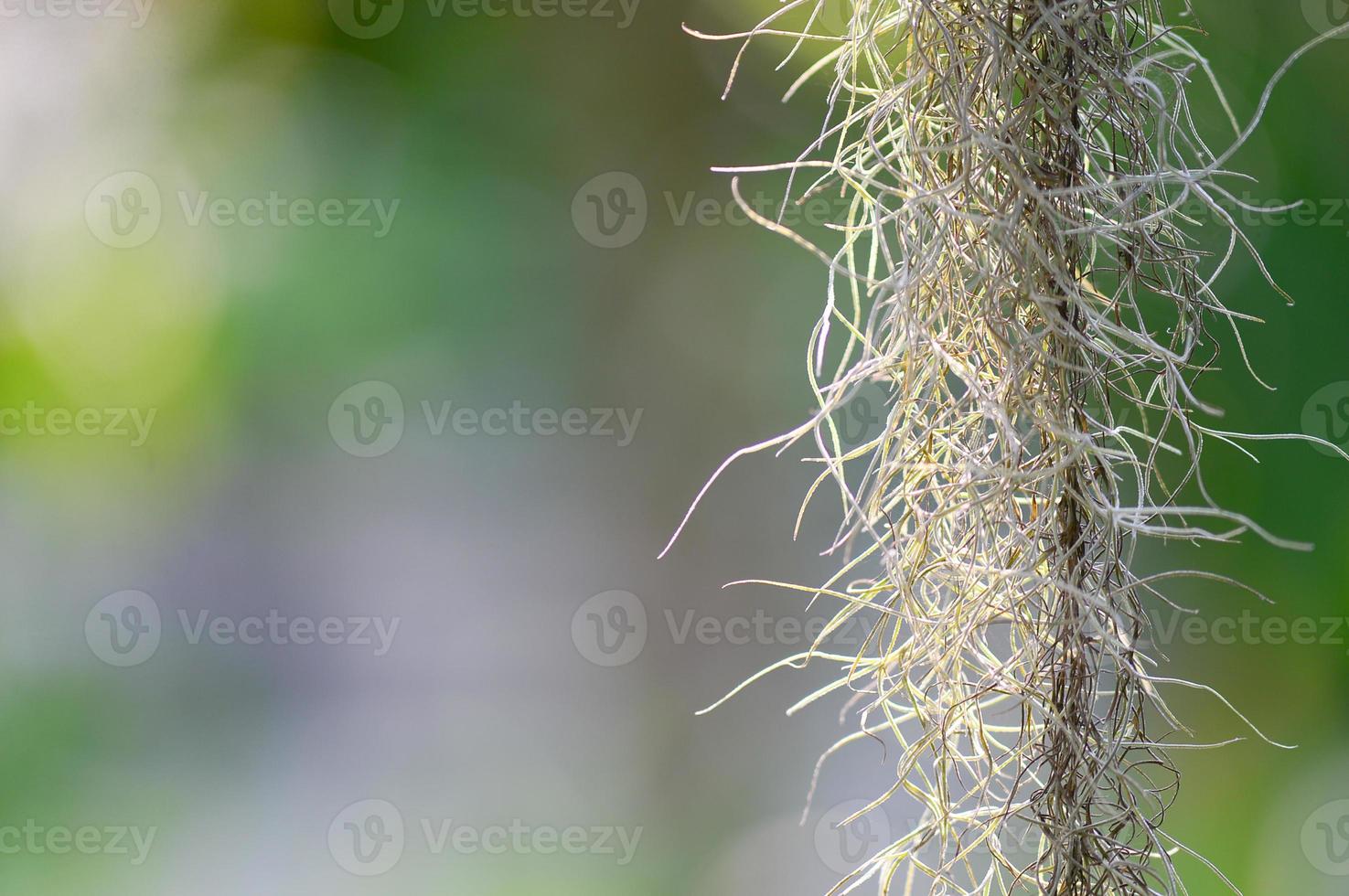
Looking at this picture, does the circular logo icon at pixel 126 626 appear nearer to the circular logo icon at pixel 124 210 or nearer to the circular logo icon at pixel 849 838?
the circular logo icon at pixel 124 210

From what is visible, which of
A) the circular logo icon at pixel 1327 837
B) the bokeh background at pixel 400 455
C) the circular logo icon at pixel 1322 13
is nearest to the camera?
the circular logo icon at pixel 1322 13

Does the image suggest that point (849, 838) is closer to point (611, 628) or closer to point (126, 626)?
point (611, 628)

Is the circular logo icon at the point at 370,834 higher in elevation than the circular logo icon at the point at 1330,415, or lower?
lower

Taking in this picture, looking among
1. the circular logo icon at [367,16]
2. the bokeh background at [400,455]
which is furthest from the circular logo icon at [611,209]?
the circular logo icon at [367,16]

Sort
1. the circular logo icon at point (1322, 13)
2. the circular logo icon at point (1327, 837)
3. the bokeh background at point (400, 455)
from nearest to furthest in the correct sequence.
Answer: the circular logo icon at point (1322, 13) → the circular logo icon at point (1327, 837) → the bokeh background at point (400, 455)

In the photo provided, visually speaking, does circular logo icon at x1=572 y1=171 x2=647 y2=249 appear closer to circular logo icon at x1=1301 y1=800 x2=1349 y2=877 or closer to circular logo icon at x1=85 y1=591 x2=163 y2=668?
circular logo icon at x1=85 y1=591 x2=163 y2=668

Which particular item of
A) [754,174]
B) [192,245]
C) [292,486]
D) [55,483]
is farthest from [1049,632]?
[55,483]

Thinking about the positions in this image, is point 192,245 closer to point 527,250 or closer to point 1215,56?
Result: point 527,250

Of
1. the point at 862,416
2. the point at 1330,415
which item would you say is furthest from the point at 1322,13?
the point at 862,416
